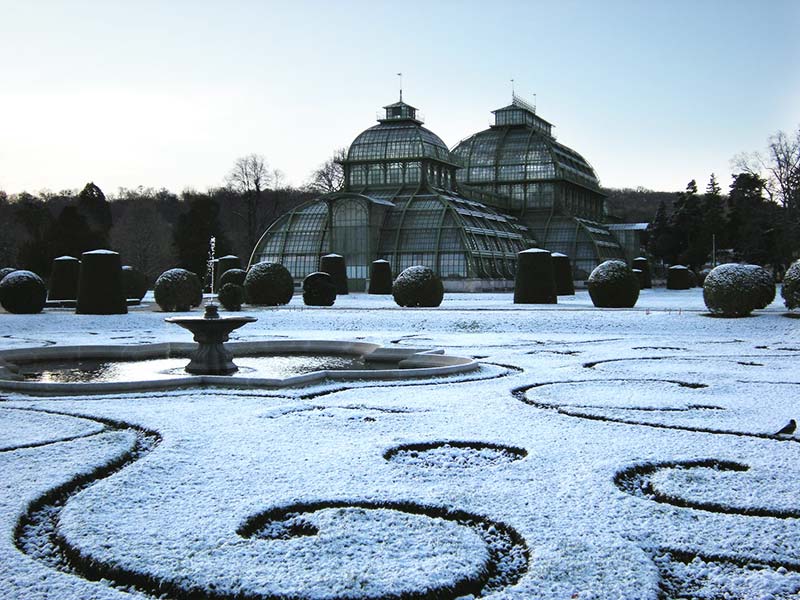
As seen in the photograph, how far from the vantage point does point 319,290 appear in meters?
30.8

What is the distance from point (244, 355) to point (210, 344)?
2360 mm

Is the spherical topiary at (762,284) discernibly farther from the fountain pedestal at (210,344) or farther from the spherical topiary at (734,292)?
the fountain pedestal at (210,344)

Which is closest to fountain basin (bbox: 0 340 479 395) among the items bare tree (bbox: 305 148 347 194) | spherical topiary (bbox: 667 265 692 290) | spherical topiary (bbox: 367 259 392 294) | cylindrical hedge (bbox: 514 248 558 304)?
cylindrical hedge (bbox: 514 248 558 304)

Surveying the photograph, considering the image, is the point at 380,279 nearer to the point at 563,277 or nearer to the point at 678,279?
the point at 563,277

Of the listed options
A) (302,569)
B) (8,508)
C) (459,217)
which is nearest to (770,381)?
(302,569)

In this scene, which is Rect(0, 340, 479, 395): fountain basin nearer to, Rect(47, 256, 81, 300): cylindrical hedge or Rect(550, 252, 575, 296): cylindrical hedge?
Rect(47, 256, 81, 300): cylindrical hedge

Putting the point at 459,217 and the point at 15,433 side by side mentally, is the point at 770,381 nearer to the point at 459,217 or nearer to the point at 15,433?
the point at 15,433

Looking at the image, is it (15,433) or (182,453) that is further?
(15,433)

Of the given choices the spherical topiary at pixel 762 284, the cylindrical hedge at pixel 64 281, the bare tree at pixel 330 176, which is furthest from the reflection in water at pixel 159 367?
the bare tree at pixel 330 176

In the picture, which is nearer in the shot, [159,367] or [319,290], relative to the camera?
[159,367]

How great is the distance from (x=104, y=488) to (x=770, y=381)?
28.1 feet

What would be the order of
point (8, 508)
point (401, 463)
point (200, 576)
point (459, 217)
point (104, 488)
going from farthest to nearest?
1. point (459, 217)
2. point (401, 463)
3. point (104, 488)
4. point (8, 508)
5. point (200, 576)

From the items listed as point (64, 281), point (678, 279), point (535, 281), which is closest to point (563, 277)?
point (535, 281)

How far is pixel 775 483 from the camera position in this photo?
18.5 ft
